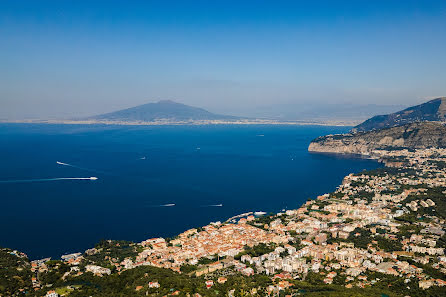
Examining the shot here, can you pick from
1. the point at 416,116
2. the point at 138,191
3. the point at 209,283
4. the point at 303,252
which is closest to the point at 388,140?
the point at 416,116

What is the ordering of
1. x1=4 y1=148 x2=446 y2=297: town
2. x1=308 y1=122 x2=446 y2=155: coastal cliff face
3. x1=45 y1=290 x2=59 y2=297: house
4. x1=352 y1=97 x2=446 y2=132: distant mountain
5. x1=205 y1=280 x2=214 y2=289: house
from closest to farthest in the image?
x1=45 y1=290 x2=59 y2=297: house
x1=205 y1=280 x2=214 y2=289: house
x1=4 y1=148 x2=446 y2=297: town
x1=308 y1=122 x2=446 y2=155: coastal cliff face
x1=352 y1=97 x2=446 y2=132: distant mountain

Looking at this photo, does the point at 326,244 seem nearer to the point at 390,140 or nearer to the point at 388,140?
the point at 388,140

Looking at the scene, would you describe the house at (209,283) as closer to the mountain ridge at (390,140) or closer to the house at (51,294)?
the house at (51,294)

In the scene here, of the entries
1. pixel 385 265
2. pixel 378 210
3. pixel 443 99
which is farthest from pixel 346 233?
pixel 443 99

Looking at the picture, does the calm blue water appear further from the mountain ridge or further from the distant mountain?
the distant mountain

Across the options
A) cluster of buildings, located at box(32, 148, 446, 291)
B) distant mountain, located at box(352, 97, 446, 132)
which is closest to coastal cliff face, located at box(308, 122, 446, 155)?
distant mountain, located at box(352, 97, 446, 132)

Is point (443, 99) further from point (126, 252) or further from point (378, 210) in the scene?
point (126, 252)
